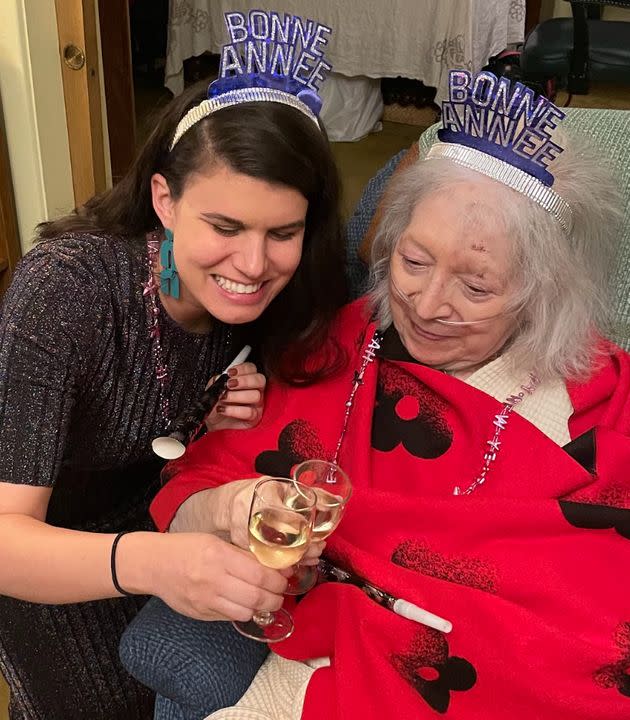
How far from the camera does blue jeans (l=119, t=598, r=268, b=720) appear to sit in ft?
4.15

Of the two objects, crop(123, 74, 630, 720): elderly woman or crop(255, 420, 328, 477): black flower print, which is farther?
crop(255, 420, 328, 477): black flower print

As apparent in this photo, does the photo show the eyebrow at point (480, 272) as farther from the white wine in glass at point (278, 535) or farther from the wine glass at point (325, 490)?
the white wine in glass at point (278, 535)

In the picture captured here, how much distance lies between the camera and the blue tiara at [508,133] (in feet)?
4.10

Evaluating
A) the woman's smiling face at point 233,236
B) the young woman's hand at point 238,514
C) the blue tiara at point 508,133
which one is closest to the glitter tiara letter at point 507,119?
the blue tiara at point 508,133

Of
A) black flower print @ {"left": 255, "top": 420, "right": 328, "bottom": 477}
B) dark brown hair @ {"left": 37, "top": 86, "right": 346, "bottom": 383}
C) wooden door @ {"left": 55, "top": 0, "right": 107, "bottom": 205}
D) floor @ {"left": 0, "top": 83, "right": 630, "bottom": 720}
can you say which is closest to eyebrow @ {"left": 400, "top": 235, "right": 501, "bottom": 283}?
dark brown hair @ {"left": 37, "top": 86, "right": 346, "bottom": 383}

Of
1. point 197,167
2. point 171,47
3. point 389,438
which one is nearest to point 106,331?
point 197,167

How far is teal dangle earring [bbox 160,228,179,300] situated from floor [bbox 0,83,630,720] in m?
2.71

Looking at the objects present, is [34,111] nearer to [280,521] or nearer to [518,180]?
[518,180]

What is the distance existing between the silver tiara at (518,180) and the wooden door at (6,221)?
1.67m

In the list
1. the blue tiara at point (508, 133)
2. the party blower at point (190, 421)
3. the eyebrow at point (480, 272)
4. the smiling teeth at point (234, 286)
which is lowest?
the party blower at point (190, 421)

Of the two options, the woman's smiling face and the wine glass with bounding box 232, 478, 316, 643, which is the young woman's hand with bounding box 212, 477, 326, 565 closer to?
the wine glass with bounding box 232, 478, 316, 643

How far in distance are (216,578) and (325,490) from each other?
199 millimetres

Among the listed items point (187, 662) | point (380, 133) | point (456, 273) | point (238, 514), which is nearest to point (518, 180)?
point (456, 273)

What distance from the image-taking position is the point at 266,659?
4.56ft
